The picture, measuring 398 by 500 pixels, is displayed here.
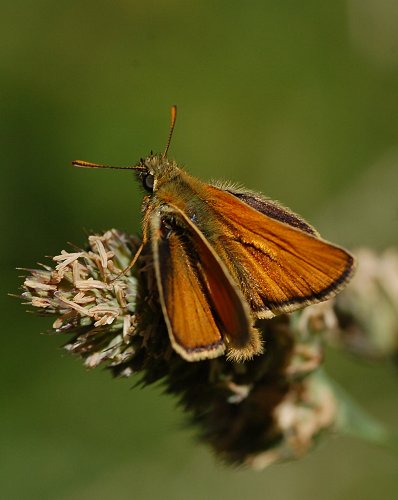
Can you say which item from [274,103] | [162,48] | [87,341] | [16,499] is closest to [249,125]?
[274,103]

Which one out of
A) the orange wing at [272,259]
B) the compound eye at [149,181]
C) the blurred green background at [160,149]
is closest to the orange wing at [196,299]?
the orange wing at [272,259]

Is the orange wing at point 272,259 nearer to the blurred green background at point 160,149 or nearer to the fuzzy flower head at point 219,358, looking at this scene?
the fuzzy flower head at point 219,358

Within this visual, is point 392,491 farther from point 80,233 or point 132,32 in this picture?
point 132,32

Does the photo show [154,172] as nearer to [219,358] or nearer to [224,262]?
[224,262]

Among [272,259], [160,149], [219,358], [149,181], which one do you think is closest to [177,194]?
[149,181]

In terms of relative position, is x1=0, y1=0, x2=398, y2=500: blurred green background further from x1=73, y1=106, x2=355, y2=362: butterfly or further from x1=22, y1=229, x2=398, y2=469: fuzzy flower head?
x1=73, y1=106, x2=355, y2=362: butterfly

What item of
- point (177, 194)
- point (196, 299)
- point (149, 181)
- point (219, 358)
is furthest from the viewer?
point (219, 358)

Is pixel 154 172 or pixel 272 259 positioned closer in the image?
pixel 272 259

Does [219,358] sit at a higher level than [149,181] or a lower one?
lower
